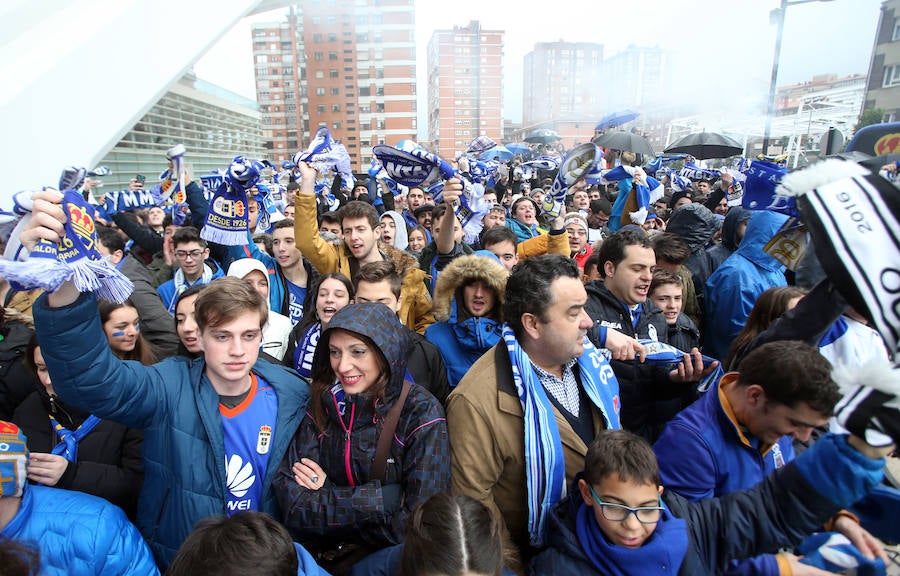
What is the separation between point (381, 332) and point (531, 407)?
630 mm

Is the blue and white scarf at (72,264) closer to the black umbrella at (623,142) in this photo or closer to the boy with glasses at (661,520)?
the boy with glasses at (661,520)

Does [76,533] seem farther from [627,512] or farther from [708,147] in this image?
[708,147]

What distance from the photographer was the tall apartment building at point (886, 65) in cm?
2567

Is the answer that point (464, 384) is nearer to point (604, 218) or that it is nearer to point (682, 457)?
point (682, 457)

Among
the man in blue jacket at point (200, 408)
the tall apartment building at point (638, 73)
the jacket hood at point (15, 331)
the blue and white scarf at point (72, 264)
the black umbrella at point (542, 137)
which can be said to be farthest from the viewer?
the tall apartment building at point (638, 73)

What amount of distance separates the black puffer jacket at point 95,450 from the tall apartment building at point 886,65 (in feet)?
115

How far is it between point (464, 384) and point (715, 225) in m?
4.32

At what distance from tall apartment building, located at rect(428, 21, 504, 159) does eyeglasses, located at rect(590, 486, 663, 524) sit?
68.8m

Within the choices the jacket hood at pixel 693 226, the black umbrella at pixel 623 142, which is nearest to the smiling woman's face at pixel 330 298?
the jacket hood at pixel 693 226

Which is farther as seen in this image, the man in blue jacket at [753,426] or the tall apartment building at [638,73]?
the tall apartment building at [638,73]

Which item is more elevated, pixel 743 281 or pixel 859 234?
pixel 859 234

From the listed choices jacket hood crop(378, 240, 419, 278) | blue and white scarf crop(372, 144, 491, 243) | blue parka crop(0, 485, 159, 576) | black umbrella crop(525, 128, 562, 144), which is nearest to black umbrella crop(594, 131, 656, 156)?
blue and white scarf crop(372, 144, 491, 243)

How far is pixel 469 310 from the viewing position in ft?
9.02

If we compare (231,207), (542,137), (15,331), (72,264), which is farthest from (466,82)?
(72,264)
